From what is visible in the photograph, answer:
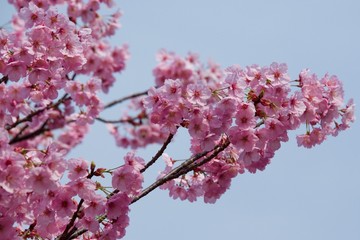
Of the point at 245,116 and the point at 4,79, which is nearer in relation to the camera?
the point at 245,116

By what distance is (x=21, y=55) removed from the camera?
4.70m

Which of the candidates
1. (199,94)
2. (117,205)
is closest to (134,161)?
(117,205)

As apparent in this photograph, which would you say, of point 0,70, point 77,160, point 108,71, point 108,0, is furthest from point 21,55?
point 108,71

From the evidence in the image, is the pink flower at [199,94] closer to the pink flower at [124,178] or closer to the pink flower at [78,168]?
the pink flower at [124,178]

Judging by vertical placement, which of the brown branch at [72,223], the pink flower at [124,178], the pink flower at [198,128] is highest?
Answer: the pink flower at [198,128]

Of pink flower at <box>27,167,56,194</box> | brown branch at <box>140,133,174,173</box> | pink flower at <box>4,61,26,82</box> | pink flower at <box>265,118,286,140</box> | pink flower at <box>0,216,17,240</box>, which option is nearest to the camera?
pink flower at <box>27,167,56,194</box>

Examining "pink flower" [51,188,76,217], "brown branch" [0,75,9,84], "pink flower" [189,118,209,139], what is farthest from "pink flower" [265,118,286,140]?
"brown branch" [0,75,9,84]

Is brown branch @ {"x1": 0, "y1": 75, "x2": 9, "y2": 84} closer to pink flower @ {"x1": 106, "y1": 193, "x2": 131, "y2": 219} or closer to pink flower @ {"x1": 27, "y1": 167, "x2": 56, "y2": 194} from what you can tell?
pink flower @ {"x1": 27, "y1": 167, "x2": 56, "y2": 194}

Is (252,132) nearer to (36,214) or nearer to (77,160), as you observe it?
(77,160)

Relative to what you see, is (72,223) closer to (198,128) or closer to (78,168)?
(78,168)

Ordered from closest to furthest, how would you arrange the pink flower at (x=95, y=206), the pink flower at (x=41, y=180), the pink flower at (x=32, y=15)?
the pink flower at (x=41, y=180), the pink flower at (x=95, y=206), the pink flower at (x=32, y=15)

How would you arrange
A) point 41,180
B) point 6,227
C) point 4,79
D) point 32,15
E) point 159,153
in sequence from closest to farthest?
point 41,180 → point 6,227 → point 159,153 → point 32,15 → point 4,79

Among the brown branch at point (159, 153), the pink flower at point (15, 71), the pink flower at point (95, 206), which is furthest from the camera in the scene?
the pink flower at point (15, 71)

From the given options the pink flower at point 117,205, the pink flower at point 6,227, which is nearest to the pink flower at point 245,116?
the pink flower at point 117,205
